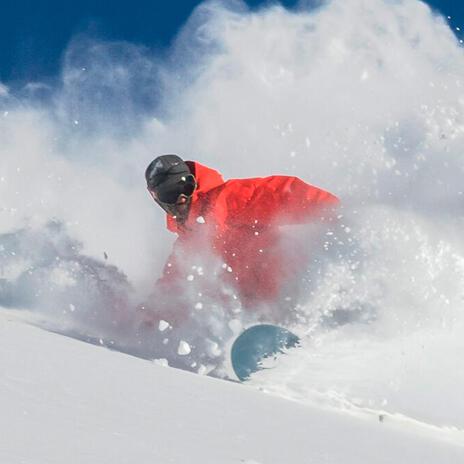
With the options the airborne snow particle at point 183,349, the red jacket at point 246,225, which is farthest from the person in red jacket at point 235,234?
the airborne snow particle at point 183,349

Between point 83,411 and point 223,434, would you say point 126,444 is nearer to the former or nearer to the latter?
point 83,411

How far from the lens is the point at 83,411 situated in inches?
65.1

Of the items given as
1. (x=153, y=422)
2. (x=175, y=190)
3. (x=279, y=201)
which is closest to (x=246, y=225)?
(x=279, y=201)

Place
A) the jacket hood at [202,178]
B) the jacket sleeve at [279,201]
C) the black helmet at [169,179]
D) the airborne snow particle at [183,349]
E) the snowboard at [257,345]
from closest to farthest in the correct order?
the snowboard at [257,345], the airborne snow particle at [183,349], the black helmet at [169,179], the jacket hood at [202,178], the jacket sleeve at [279,201]

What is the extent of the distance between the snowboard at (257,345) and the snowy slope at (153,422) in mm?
756

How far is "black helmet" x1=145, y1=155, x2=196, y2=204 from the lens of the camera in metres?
4.29

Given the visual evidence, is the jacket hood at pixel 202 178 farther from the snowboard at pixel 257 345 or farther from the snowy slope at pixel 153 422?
the snowy slope at pixel 153 422

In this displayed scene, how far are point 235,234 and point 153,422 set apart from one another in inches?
115

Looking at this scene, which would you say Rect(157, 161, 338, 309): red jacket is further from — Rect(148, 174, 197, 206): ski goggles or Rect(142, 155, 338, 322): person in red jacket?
Rect(148, 174, 197, 206): ski goggles

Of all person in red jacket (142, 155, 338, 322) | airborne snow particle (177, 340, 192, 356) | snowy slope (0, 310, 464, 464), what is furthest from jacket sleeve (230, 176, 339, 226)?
snowy slope (0, 310, 464, 464)

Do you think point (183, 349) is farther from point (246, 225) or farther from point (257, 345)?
point (246, 225)

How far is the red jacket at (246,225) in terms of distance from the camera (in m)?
4.52

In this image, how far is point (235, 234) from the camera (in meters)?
4.61

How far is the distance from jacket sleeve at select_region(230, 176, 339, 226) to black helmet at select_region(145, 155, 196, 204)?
409mm
